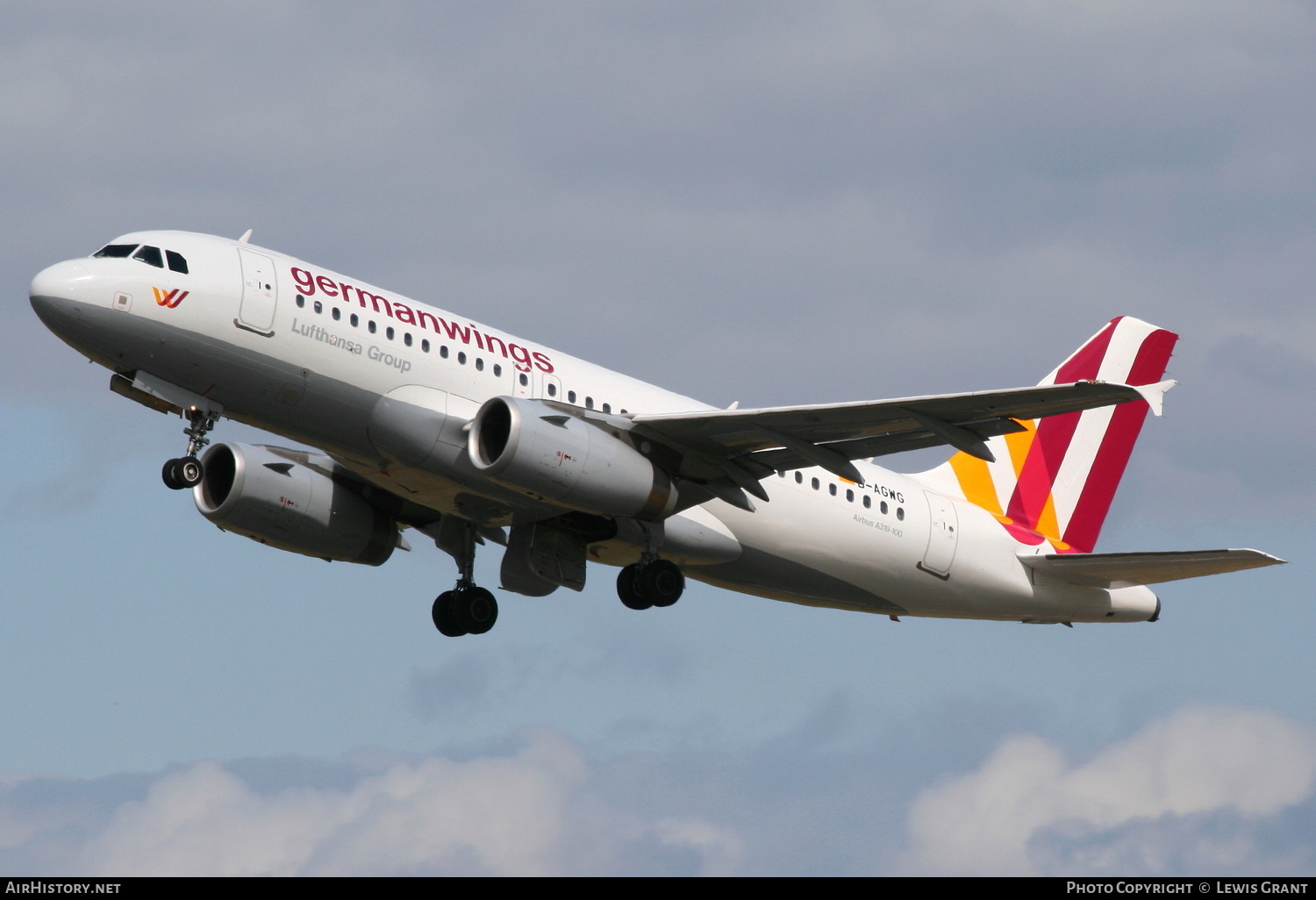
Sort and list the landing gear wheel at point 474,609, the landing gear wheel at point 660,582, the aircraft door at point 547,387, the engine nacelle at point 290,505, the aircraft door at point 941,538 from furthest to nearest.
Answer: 1. the landing gear wheel at point 474,609
2. the aircraft door at point 941,538
3. the engine nacelle at point 290,505
4. the landing gear wheel at point 660,582
5. the aircraft door at point 547,387

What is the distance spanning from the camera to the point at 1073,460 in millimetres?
40531

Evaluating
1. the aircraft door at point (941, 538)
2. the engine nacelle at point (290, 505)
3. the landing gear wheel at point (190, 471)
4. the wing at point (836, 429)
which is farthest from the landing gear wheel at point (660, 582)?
the landing gear wheel at point (190, 471)

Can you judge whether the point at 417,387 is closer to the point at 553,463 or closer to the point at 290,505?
the point at 553,463

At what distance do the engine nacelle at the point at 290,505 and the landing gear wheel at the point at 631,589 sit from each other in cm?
557

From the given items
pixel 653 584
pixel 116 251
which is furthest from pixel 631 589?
pixel 116 251

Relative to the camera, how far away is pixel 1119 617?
3747 cm

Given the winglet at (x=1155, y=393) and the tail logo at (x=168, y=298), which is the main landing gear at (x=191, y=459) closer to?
the tail logo at (x=168, y=298)

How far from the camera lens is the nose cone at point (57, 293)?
28.5 m

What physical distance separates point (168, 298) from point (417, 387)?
4365 mm

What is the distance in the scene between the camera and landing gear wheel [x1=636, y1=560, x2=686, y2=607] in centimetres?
3262

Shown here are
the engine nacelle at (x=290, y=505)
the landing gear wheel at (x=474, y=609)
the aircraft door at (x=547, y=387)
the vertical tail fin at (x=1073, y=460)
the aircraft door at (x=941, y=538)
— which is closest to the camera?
the aircraft door at (x=547, y=387)

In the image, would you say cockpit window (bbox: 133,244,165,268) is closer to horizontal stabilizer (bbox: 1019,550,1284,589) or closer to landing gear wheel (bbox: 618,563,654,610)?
landing gear wheel (bbox: 618,563,654,610)

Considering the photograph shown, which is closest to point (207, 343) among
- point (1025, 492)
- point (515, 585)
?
point (515, 585)

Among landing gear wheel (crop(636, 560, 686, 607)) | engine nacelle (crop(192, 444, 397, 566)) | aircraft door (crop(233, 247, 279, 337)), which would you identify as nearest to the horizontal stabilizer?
landing gear wheel (crop(636, 560, 686, 607))
